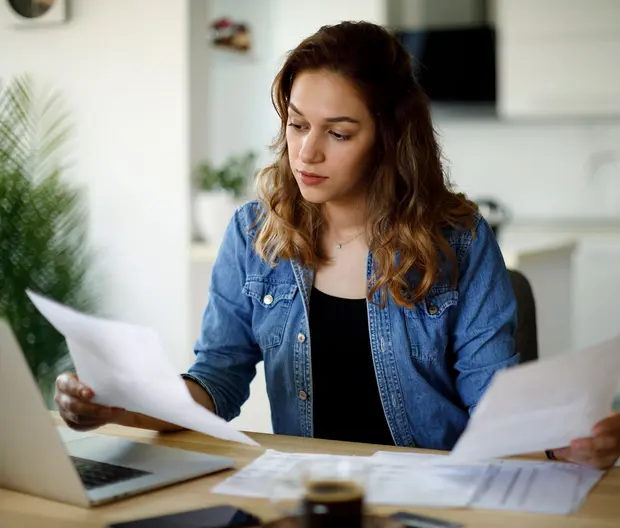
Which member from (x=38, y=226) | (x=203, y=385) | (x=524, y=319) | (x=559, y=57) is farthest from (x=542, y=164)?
(x=203, y=385)

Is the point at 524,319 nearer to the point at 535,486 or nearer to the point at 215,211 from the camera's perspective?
the point at 535,486

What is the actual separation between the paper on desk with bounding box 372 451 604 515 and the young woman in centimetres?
31

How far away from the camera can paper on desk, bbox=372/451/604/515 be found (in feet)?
3.52

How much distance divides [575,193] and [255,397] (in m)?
2.89

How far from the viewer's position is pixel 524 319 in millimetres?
1733

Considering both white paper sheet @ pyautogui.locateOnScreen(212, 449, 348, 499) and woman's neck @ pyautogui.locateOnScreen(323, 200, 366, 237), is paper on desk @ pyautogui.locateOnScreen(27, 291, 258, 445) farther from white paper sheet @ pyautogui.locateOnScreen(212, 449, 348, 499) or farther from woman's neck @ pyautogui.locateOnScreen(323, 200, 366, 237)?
woman's neck @ pyautogui.locateOnScreen(323, 200, 366, 237)

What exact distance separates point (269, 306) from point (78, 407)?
423 mm

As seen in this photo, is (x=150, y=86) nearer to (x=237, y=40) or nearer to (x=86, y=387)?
(x=237, y=40)

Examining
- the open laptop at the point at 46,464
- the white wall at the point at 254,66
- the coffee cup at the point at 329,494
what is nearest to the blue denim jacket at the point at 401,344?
the open laptop at the point at 46,464

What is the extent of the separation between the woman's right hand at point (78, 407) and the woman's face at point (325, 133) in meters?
0.48

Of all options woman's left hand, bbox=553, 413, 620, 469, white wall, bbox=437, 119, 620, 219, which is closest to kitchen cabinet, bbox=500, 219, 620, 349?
white wall, bbox=437, 119, 620, 219

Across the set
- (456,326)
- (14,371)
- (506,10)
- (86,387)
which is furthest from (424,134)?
(506,10)

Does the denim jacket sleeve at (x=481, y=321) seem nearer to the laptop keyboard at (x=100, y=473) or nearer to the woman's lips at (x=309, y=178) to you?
the woman's lips at (x=309, y=178)

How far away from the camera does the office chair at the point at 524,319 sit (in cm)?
173
